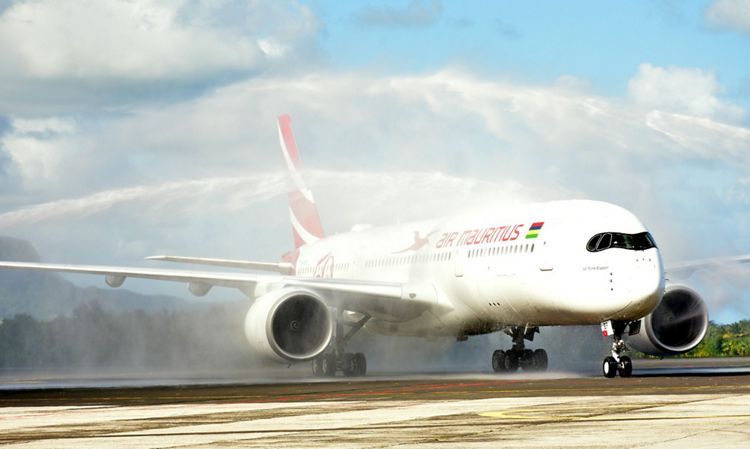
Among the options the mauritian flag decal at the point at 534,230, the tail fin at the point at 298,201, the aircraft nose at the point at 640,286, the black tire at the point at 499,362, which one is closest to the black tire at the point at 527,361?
the black tire at the point at 499,362

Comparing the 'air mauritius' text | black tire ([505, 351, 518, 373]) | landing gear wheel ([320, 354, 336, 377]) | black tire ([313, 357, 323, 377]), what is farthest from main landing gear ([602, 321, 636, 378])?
black tire ([313, 357, 323, 377])

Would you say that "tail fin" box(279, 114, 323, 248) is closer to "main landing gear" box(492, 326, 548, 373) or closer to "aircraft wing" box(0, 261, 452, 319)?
"aircraft wing" box(0, 261, 452, 319)

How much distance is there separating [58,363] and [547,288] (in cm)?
2780

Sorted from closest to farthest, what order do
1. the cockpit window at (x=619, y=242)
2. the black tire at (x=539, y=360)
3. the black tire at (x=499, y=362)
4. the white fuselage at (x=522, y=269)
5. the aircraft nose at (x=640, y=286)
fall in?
the aircraft nose at (x=640, y=286)
the white fuselage at (x=522, y=269)
the cockpit window at (x=619, y=242)
the black tire at (x=539, y=360)
the black tire at (x=499, y=362)

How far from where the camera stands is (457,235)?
29094mm

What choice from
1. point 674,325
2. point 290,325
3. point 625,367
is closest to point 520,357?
point 674,325

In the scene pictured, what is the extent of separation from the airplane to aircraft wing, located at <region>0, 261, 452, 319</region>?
0.03m

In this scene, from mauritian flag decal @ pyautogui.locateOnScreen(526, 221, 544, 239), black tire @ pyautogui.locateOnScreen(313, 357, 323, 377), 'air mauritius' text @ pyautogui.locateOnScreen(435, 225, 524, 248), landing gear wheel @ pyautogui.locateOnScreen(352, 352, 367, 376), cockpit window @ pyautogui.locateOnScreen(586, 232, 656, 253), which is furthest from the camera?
black tire @ pyautogui.locateOnScreen(313, 357, 323, 377)

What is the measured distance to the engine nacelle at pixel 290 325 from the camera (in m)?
27.3

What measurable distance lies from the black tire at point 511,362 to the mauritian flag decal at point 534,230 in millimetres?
4662

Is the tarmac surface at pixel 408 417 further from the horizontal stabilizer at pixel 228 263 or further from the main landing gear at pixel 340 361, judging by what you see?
the horizontal stabilizer at pixel 228 263

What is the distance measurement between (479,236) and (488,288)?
158cm

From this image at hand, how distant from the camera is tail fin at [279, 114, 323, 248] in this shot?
140 ft

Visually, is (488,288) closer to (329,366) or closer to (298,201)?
(329,366)
